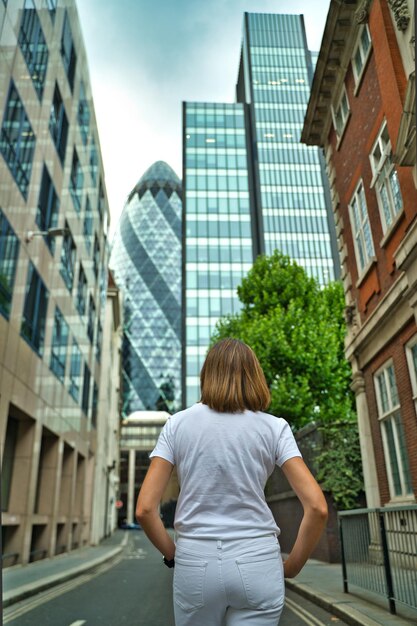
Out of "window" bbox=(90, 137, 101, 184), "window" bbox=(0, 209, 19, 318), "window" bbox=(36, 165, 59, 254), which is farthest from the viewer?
"window" bbox=(90, 137, 101, 184)

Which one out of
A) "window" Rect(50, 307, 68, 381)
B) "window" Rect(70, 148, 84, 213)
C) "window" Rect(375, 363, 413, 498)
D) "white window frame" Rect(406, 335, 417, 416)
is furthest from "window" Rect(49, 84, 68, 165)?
"white window frame" Rect(406, 335, 417, 416)

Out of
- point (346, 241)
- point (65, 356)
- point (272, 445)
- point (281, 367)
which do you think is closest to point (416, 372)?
point (346, 241)

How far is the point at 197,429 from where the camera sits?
1896mm

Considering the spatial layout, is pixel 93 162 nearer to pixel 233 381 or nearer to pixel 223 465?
pixel 233 381

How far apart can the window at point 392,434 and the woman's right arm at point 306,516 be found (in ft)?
32.9

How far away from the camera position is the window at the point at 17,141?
14758 mm

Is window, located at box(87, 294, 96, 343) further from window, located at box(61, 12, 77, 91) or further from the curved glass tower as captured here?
the curved glass tower

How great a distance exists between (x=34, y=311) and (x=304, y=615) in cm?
1391

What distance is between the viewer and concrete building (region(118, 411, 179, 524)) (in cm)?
10450

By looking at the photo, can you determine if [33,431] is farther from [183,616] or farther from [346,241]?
[183,616]

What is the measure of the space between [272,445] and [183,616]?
2.05ft

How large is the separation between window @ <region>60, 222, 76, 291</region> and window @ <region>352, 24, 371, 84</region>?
548 inches

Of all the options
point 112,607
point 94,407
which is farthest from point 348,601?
point 94,407

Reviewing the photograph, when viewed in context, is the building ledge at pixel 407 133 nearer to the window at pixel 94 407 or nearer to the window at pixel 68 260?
the window at pixel 68 260
